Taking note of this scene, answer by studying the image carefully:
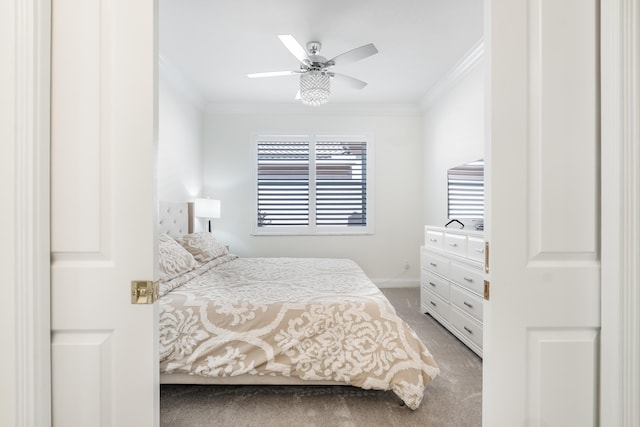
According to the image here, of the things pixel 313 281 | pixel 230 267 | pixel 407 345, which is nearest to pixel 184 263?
pixel 230 267

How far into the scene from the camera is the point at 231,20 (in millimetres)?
2715

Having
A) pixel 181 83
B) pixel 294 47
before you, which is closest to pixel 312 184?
pixel 181 83

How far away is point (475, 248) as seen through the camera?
272cm

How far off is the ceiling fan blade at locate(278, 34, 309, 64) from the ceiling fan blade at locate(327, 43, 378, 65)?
242 mm

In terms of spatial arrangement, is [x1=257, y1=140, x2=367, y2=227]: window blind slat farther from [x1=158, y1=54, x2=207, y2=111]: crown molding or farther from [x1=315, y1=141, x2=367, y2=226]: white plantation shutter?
[x1=158, y1=54, x2=207, y2=111]: crown molding

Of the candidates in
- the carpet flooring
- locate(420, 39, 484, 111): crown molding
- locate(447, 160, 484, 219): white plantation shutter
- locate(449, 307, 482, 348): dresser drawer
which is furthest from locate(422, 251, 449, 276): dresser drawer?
locate(420, 39, 484, 111): crown molding

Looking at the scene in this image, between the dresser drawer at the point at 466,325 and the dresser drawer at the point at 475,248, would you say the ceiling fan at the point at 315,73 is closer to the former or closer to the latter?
the dresser drawer at the point at 475,248

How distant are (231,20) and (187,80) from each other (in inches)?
61.0
